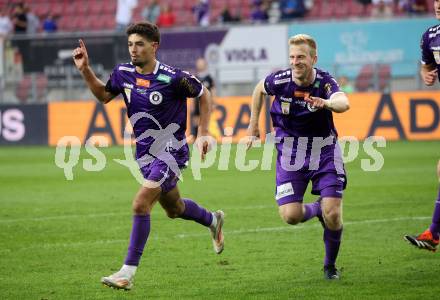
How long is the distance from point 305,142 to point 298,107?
0.34 metres

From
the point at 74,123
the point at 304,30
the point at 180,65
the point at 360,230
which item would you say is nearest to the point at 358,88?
the point at 304,30

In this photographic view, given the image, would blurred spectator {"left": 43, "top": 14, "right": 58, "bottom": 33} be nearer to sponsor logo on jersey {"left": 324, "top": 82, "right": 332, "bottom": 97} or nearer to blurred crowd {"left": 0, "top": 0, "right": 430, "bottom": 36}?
blurred crowd {"left": 0, "top": 0, "right": 430, "bottom": 36}

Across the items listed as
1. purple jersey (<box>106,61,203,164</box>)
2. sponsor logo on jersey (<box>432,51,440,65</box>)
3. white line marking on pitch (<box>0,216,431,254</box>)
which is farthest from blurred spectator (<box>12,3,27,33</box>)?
sponsor logo on jersey (<box>432,51,440,65</box>)

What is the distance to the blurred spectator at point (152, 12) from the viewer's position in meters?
29.2

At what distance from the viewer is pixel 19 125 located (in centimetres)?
2770

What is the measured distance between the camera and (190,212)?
9.40m

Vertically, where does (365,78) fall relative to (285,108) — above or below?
below

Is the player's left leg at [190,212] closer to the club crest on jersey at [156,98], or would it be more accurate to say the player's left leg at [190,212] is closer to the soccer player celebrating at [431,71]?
the club crest on jersey at [156,98]

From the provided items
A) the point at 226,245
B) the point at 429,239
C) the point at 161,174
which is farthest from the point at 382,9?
the point at 161,174

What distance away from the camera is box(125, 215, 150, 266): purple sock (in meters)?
8.08

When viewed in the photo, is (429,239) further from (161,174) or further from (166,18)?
(166,18)

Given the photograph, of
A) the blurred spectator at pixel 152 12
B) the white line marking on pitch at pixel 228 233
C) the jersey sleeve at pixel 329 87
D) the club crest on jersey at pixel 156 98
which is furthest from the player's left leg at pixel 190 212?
the blurred spectator at pixel 152 12

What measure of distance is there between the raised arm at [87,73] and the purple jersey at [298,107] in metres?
1.51

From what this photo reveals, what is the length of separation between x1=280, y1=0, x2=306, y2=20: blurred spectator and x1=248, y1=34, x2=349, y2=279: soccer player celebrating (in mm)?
18944
